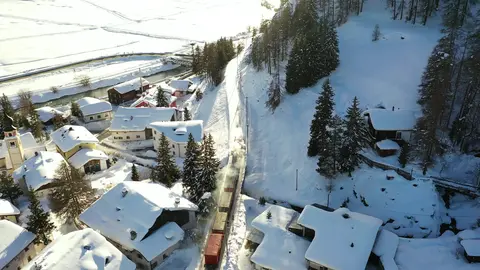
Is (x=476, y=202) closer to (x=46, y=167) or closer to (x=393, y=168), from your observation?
(x=393, y=168)

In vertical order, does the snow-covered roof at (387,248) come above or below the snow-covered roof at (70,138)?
below

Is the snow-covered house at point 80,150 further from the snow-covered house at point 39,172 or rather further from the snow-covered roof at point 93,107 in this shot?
the snow-covered roof at point 93,107

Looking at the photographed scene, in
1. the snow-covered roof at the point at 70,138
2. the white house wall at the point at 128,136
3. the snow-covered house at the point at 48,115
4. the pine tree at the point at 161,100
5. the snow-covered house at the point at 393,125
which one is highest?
the snow-covered house at the point at 393,125

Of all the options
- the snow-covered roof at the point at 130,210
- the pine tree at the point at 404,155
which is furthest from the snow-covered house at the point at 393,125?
the snow-covered roof at the point at 130,210

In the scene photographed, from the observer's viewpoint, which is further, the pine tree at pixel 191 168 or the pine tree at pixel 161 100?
the pine tree at pixel 161 100

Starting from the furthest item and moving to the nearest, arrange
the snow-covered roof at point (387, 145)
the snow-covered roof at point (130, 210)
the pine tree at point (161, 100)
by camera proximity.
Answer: the pine tree at point (161, 100) → the snow-covered roof at point (387, 145) → the snow-covered roof at point (130, 210)

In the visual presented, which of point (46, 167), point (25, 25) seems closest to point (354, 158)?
point (46, 167)

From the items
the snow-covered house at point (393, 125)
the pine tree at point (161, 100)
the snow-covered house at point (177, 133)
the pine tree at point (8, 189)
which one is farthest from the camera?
the pine tree at point (161, 100)
